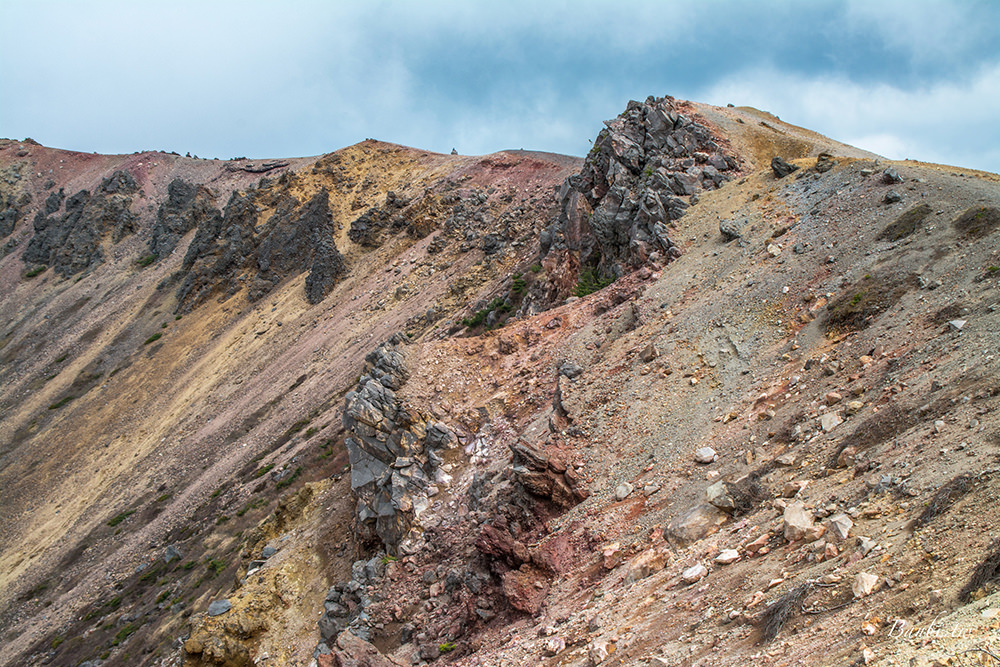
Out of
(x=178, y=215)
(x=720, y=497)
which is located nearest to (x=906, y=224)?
(x=720, y=497)

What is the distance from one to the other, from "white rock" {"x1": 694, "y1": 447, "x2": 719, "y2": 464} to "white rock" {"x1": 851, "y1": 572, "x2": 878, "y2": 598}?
18.1ft

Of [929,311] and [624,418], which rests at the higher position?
[929,311]

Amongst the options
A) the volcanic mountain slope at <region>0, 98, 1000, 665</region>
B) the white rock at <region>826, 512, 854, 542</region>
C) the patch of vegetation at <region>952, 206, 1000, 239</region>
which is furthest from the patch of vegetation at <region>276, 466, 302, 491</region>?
the patch of vegetation at <region>952, 206, 1000, 239</region>

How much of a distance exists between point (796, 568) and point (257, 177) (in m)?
82.5

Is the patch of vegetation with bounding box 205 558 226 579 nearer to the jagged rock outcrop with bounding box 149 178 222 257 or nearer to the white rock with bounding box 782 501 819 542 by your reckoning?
the white rock with bounding box 782 501 819 542

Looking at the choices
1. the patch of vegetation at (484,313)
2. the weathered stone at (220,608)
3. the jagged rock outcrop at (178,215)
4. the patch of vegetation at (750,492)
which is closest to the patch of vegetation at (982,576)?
the patch of vegetation at (750,492)

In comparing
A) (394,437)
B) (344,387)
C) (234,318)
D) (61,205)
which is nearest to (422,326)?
(344,387)

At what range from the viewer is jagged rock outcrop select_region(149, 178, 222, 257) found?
66.6 meters

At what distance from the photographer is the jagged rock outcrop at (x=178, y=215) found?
66.6 m

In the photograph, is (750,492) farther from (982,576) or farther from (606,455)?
(982,576)

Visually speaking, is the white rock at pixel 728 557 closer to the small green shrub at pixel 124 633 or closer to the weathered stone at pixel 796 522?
the weathered stone at pixel 796 522

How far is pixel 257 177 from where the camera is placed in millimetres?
77438

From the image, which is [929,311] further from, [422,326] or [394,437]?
[422,326]

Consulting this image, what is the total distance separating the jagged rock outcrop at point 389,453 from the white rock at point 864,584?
11.8 metres
